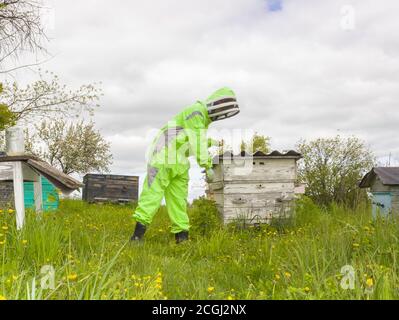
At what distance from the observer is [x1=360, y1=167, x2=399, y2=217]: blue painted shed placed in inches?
303

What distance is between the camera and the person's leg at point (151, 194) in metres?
6.00

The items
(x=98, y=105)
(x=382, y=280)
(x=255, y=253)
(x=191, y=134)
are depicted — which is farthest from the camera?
(x=98, y=105)

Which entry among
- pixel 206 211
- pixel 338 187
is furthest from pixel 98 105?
pixel 206 211

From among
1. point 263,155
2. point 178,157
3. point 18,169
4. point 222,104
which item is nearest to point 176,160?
point 178,157

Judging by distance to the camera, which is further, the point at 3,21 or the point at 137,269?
the point at 3,21

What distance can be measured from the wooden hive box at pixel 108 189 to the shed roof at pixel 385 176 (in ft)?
25.7

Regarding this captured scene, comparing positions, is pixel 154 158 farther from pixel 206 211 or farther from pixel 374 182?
pixel 374 182

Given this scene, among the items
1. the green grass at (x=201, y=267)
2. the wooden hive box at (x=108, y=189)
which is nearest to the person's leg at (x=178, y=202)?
the green grass at (x=201, y=267)

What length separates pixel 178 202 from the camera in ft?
20.7

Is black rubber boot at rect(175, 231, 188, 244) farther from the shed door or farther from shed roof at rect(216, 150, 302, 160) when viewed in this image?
the shed door

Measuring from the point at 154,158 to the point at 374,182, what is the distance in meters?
4.36

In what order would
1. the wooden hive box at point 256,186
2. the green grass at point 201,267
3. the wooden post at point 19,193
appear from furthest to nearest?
the wooden hive box at point 256,186, the wooden post at point 19,193, the green grass at point 201,267

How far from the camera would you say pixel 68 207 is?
40.3 ft

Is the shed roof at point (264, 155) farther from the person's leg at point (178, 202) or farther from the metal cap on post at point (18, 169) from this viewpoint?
the metal cap on post at point (18, 169)
